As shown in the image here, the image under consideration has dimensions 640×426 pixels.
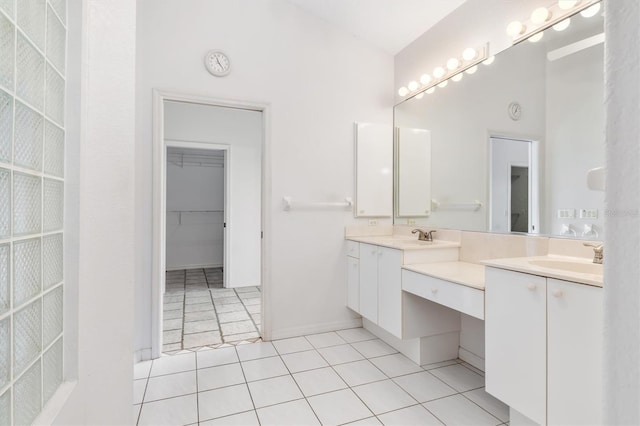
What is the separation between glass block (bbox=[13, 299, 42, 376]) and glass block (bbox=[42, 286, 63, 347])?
0.02 meters

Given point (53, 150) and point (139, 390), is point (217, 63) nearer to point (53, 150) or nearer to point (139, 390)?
point (53, 150)

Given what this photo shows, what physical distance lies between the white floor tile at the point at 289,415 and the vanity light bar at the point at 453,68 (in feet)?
8.17

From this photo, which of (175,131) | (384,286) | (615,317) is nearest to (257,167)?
(175,131)

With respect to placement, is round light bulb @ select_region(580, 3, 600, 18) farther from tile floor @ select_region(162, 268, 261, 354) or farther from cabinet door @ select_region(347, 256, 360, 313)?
tile floor @ select_region(162, 268, 261, 354)

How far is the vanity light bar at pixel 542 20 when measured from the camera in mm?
1692

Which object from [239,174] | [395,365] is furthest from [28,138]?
[239,174]

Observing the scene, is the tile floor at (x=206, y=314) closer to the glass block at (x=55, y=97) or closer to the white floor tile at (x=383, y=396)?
→ the white floor tile at (x=383, y=396)

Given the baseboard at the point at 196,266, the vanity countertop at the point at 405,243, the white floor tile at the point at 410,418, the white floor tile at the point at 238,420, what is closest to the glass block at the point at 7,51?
the white floor tile at the point at 238,420

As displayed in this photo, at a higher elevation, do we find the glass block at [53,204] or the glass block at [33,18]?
the glass block at [33,18]

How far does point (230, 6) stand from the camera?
2604 millimetres

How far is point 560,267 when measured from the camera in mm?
1652

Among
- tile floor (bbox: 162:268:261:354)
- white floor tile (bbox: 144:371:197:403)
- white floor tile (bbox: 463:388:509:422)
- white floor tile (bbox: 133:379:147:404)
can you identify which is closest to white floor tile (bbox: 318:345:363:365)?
tile floor (bbox: 162:268:261:354)

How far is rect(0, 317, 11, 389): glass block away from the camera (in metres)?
0.57

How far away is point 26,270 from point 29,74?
1.32 ft
